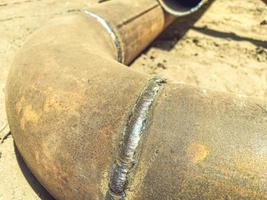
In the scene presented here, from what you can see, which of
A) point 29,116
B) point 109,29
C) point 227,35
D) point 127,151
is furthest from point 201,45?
point 127,151

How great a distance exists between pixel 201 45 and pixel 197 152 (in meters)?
2.58

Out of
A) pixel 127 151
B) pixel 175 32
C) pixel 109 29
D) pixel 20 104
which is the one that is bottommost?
pixel 175 32

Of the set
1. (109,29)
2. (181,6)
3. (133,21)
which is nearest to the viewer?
(109,29)

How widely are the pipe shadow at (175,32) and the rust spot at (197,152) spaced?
2.47 metres

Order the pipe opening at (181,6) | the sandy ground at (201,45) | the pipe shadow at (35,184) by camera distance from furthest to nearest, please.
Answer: the pipe opening at (181,6), the sandy ground at (201,45), the pipe shadow at (35,184)

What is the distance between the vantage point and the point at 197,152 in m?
1.70

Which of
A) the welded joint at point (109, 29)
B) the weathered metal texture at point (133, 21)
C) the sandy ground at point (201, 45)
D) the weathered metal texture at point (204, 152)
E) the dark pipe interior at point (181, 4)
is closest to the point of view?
the weathered metal texture at point (204, 152)

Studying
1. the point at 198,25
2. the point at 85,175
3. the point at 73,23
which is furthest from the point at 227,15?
the point at 85,175

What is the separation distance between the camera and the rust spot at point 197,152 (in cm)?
169

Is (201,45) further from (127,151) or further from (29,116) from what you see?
(127,151)

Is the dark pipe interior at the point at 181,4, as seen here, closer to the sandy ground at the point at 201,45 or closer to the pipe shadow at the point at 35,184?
the sandy ground at the point at 201,45

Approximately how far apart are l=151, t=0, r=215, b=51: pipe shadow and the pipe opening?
1.08ft

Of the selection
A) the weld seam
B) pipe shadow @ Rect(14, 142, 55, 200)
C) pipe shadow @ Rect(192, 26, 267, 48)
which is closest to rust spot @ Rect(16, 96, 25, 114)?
pipe shadow @ Rect(14, 142, 55, 200)

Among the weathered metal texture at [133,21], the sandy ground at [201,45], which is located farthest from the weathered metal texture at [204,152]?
the weathered metal texture at [133,21]
